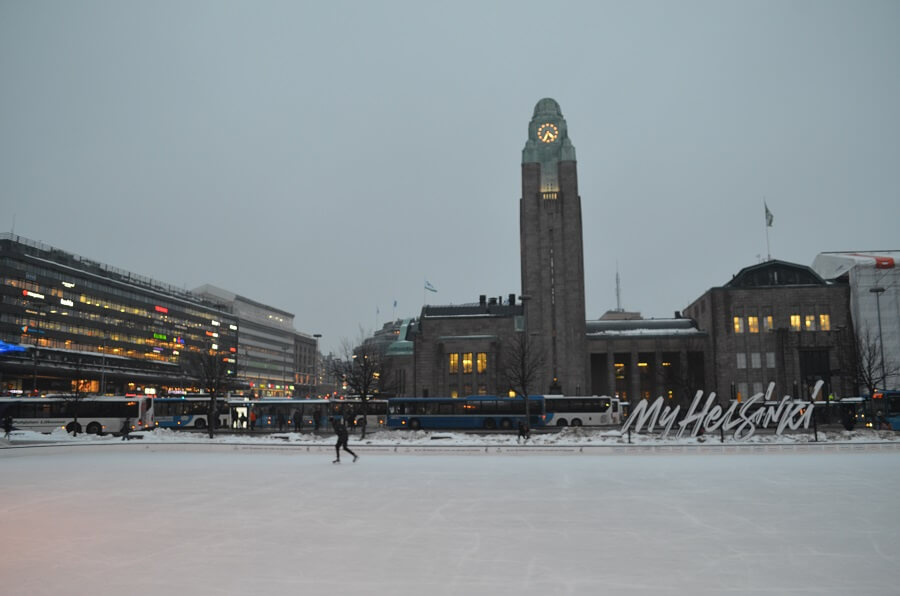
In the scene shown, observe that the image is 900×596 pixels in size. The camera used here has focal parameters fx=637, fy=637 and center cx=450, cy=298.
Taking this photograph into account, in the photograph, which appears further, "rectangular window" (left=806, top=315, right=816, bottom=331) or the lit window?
the lit window

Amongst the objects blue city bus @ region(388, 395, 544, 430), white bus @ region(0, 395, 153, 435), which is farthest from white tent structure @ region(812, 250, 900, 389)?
white bus @ region(0, 395, 153, 435)

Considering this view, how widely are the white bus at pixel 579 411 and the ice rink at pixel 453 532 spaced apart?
31.0 meters

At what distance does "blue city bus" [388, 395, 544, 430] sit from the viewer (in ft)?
158

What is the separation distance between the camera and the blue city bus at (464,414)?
4812 cm

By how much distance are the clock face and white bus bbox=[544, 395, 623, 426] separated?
48.6 metres

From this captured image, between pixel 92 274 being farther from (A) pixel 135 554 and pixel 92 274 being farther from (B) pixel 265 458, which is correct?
(A) pixel 135 554

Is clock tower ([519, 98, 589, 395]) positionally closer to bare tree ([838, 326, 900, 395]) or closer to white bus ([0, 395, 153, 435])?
bare tree ([838, 326, 900, 395])

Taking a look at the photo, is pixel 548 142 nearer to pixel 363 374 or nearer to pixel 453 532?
pixel 363 374

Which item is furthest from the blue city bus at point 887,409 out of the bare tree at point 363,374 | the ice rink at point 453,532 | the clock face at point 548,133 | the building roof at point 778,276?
the clock face at point 548,133

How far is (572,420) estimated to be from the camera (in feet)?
166

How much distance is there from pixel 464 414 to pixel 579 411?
9505 millimetres

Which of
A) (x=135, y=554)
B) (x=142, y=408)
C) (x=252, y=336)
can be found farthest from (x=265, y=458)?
(x=252, y=336)

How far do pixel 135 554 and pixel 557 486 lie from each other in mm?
10148

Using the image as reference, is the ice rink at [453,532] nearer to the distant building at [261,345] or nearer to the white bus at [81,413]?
the white bus at [81,413]
